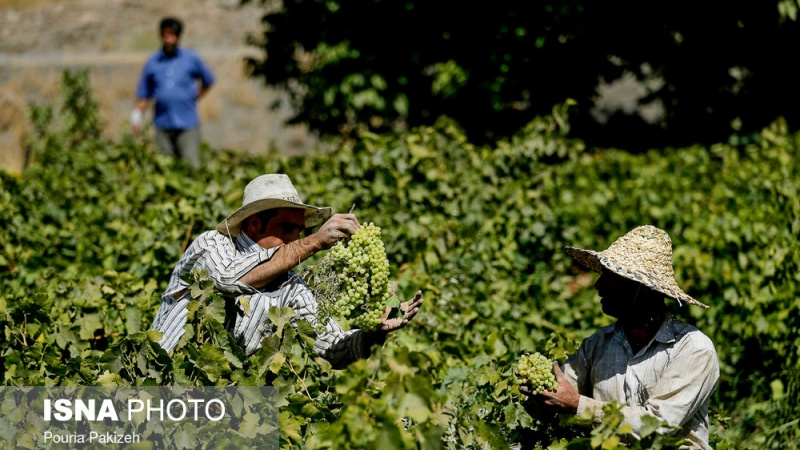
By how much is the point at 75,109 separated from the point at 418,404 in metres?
10.7

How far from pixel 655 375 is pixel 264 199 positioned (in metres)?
1.52

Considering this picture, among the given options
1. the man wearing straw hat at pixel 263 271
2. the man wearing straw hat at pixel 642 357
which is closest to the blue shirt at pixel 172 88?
the man wearing straw hat at pixel 263 271

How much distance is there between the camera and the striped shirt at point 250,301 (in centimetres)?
376

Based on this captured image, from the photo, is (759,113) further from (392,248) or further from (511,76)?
(392,248)

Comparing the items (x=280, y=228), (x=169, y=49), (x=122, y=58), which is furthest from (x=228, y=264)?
(x=122, y=58)

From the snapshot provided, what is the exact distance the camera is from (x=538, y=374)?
10.8ft

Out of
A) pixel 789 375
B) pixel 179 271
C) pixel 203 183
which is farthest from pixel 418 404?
pixel 203 183

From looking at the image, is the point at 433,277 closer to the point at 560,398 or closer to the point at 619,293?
the point at 619,293

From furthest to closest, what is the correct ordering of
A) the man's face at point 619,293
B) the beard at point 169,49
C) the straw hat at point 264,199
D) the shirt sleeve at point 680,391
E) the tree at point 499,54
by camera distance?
the tree at point 499,54
the beard at point 169,49
the straw hat at point 264,199
the man's face at point 619,293
the shirt sleeve at point 680,391

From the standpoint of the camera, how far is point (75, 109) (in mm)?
12406

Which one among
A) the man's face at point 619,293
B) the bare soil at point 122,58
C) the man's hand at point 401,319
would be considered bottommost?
the bare soil at point 122,58

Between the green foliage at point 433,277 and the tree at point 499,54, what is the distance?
70.3 inches

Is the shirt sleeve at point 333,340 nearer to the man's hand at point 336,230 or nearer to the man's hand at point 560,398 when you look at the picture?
the man's hand at point 336,230

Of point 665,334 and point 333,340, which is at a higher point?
point 665,334
